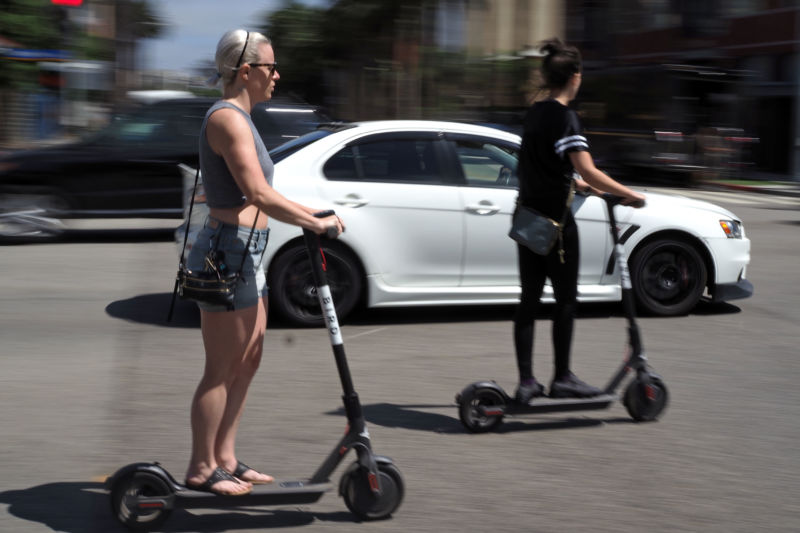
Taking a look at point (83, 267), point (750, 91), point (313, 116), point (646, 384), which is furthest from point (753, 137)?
point (646, 384)

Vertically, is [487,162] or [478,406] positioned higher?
[487,162]

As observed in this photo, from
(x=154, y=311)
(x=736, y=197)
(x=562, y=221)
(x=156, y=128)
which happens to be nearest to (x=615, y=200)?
(x=562, y=221)

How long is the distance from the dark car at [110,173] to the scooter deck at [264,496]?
8.85 meters

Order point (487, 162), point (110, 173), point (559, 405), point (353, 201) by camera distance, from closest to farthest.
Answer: point (559, 405), point (353, 201), point (487, 162), point (110, 173)

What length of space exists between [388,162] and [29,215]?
603 centimetres

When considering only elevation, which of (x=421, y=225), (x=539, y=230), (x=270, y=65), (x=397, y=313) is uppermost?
(x=270, y=65)

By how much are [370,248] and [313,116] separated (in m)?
6.19

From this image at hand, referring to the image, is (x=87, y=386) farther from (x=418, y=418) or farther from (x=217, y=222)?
(x=217, y=222)

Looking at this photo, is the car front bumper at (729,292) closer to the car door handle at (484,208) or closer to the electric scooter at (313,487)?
the car door handle at (484,208)

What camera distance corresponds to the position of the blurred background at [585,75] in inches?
959

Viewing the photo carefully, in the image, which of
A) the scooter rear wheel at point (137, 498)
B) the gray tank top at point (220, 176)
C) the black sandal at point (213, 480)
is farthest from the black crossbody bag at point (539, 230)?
the scooter rear wheel at point (137, 498)

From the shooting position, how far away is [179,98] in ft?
42.0

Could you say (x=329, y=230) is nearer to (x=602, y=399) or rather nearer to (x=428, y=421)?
(x=428, y=421)

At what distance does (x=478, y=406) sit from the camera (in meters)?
5.07
